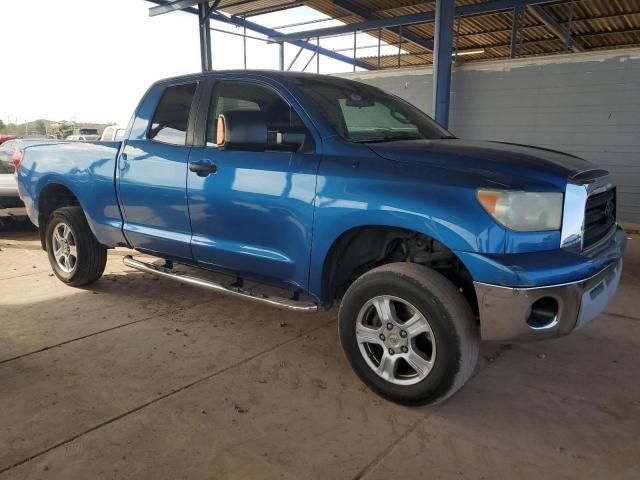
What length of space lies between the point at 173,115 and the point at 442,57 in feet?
20.7

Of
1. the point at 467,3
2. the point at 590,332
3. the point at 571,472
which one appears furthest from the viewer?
the point at 467,3

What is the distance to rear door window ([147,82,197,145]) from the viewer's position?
3.99 metres

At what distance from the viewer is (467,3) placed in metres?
11.6

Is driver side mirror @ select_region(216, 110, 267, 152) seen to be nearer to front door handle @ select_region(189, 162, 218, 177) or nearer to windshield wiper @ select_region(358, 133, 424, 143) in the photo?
front door handle @ select_region(189, 162, 218, 177)

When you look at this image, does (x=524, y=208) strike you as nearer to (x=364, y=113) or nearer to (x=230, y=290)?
(x=364, y=113)

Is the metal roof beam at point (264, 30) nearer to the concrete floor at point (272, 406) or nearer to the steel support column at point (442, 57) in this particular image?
the steel support column at point (442, 57)

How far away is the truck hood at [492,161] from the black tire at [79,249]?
3.04 m

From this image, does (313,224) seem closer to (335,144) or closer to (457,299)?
(335,144)

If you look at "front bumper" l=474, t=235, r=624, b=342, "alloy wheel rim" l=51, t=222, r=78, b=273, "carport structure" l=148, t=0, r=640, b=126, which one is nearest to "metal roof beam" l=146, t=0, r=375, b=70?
"carport structure" l=148, t=0, r=640, b=126

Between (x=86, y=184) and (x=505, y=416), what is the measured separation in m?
3.81

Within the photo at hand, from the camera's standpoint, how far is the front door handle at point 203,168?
360 centimetres

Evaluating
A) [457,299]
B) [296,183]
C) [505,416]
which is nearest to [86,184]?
[296,183]

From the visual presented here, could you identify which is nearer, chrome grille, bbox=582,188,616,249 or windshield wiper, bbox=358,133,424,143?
chrome grille, bbox=582,188,616,249

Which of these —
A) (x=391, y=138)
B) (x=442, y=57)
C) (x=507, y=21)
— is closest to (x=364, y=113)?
(x=391, y=138)
